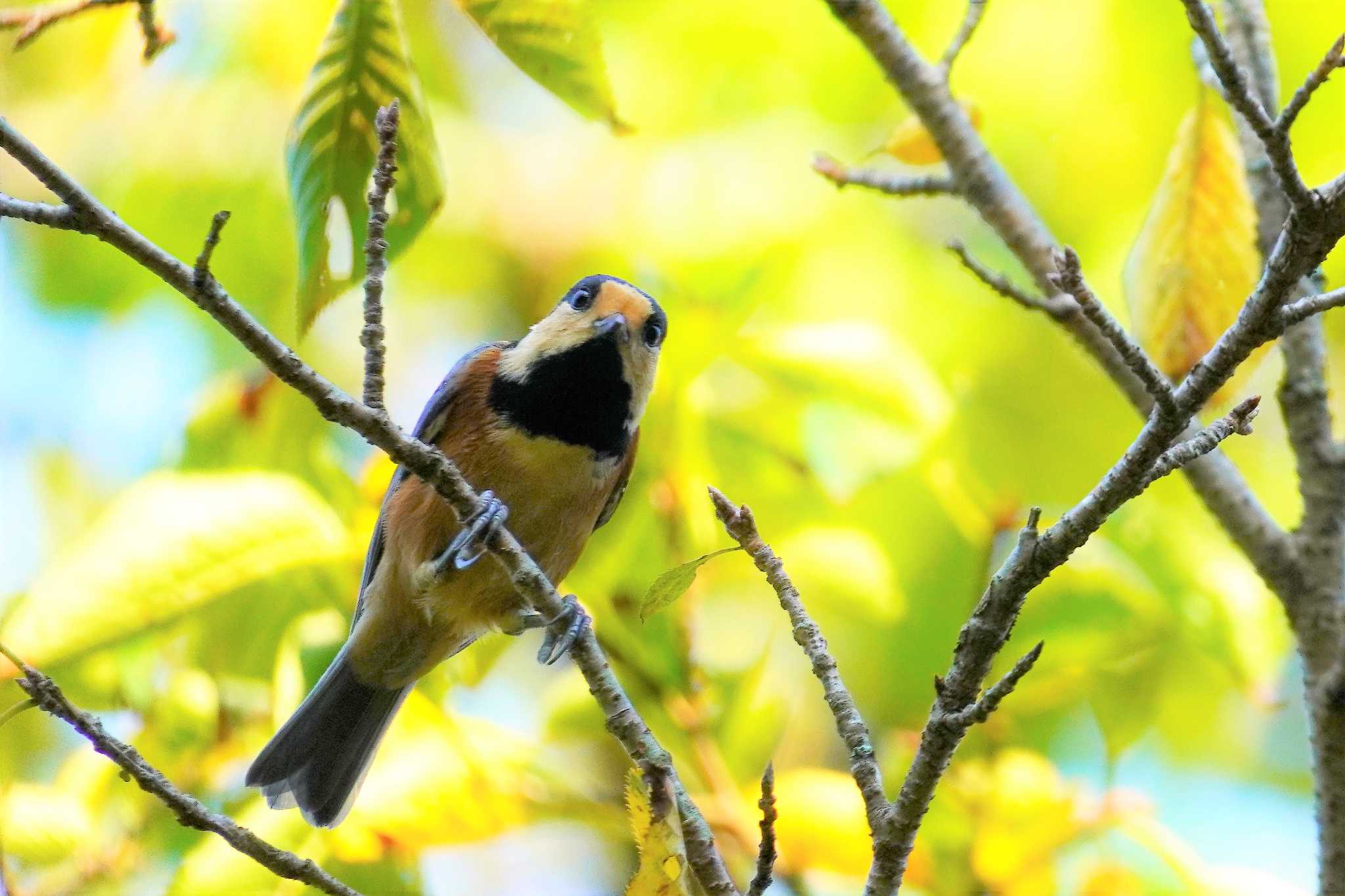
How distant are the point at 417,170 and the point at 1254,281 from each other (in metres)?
1.88

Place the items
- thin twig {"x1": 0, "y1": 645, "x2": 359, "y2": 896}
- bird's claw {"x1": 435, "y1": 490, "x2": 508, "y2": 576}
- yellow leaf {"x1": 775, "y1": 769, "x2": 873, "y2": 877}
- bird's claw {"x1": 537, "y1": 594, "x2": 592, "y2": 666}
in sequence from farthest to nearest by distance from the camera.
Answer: yellow leaf {"x1": 775, "y1": 769, "x2": 873, "y2": 877}, bird's claw {"x1": 435, "y1": 490, "x2": 508, "y2": 576}, bird's claw {"x1": 537, "y1": 594, "x2": 592, "y2": 666}, thin twig {"x1": 0, "y1": 645, "x2": 359, "y2": 896}

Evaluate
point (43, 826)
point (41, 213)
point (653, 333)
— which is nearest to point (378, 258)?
point (41, 213)

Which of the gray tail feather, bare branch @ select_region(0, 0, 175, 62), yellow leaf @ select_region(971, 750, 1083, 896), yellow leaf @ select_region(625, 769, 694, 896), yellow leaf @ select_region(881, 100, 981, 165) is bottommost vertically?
yellow leaf @ select_region(971, 750, 1083, 896)

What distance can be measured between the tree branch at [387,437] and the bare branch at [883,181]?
152cm

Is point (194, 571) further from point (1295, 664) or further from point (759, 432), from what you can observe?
point (1295, 664)

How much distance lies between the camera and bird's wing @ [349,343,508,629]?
382cm

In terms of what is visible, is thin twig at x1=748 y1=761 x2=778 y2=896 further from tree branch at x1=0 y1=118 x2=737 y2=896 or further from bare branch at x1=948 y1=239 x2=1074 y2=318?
bare branch at x1=948 y1=239 x2=1074 y2=318

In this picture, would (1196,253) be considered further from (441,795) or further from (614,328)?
(441,795)

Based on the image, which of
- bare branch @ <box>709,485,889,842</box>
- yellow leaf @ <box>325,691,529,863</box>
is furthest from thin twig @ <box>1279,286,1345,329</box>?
yellow leaf @ <box>325,691,529,863</box>

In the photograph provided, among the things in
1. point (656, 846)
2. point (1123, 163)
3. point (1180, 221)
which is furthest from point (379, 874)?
point (1123, 163)

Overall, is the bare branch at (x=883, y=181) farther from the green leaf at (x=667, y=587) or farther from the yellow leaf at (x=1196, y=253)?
the green leaf at (x=667, y=587)

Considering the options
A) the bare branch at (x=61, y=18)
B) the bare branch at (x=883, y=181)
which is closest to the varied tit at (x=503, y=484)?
the bare branch at (x=883, y=181)

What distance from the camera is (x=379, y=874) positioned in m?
3.09

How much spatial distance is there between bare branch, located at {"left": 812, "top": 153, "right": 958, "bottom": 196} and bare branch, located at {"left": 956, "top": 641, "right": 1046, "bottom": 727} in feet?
6.43
